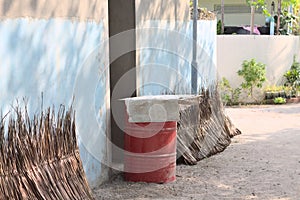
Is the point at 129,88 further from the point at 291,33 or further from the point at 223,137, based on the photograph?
the point at 291,33

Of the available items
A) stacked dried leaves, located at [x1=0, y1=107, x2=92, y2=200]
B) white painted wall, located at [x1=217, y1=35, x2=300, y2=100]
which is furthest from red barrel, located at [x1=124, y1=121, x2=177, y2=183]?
white painted wall, located at [x1=217, y1=35, x2=300, y2=100]

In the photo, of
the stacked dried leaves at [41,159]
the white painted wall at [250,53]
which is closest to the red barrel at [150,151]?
the stacked dried leaves at [41,159]

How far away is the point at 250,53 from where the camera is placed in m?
15.5

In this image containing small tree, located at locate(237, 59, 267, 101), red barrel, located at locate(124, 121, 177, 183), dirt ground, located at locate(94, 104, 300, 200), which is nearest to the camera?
dirt ground, located at locate(94, 104, 300, 200)

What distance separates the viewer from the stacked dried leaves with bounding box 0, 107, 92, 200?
424 centimetres

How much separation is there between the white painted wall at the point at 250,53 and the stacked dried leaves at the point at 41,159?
1033 centimetres

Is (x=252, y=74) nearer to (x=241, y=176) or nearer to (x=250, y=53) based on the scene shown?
(x=250, y=53)

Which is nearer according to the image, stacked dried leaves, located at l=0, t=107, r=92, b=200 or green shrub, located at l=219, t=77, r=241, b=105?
stacked dried leaves, located at l=0, t=107, r=92, b=200

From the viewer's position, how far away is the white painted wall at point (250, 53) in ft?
50.4

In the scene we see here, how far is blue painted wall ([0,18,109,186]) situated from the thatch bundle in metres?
1.15

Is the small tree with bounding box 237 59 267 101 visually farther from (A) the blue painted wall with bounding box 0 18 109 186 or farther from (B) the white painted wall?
(A) the blue painted wall with bounding box 0 18 109 186

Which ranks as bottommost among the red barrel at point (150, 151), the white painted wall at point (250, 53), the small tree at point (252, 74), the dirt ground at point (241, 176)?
the dirt ground at point (241, 176)

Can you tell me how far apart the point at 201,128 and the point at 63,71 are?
3.21 m

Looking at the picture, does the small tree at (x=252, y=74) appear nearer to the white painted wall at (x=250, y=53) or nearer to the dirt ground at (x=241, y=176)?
the white painted wall at (x=250, y=53)
